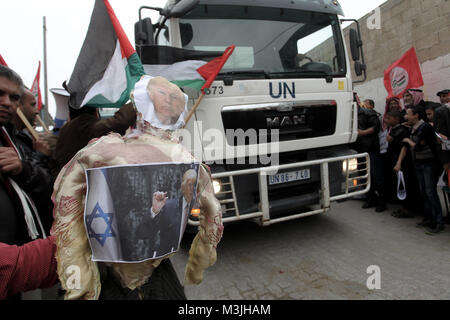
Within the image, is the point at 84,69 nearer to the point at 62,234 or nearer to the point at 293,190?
the point at 62,234

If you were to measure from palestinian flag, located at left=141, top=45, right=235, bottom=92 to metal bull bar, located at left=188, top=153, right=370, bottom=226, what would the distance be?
1.05m

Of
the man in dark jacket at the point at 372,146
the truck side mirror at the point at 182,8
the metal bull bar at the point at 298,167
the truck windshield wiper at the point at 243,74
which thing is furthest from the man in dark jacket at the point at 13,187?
the man in dark jacket at the point at 372,146

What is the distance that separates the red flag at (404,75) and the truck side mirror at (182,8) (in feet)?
13.5

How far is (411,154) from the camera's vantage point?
4395 millimetres

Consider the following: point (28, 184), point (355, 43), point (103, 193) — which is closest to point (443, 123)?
point (355, 43)

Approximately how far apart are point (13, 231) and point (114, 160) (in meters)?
0.71

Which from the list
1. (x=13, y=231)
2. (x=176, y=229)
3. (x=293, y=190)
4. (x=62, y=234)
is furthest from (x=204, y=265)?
(x=293, y=190)

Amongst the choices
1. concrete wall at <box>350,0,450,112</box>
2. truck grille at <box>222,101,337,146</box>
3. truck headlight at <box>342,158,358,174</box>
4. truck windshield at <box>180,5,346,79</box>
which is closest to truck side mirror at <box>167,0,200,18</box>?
truck windshield at <box>180,5,346,79</box>

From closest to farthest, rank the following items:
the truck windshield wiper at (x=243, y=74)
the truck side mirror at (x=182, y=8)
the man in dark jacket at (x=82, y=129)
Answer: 1. the man in dark jacket at (x=82, y=129)
2. the truck side mirror at (x=182, y=8)
3. the truck windshield wiper at (x=243, y=74)

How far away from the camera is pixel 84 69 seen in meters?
2.22

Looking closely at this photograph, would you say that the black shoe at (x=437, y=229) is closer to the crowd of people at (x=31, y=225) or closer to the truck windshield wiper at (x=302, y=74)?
the truck windshield wiper at (x=302, y=74)

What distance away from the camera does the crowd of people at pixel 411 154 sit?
144 inches

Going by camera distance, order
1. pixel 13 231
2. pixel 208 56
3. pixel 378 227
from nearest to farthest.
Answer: pixel 13 231 → pixel 208 56 → pixel 378 227

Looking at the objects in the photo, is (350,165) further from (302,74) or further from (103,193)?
(103,193)
